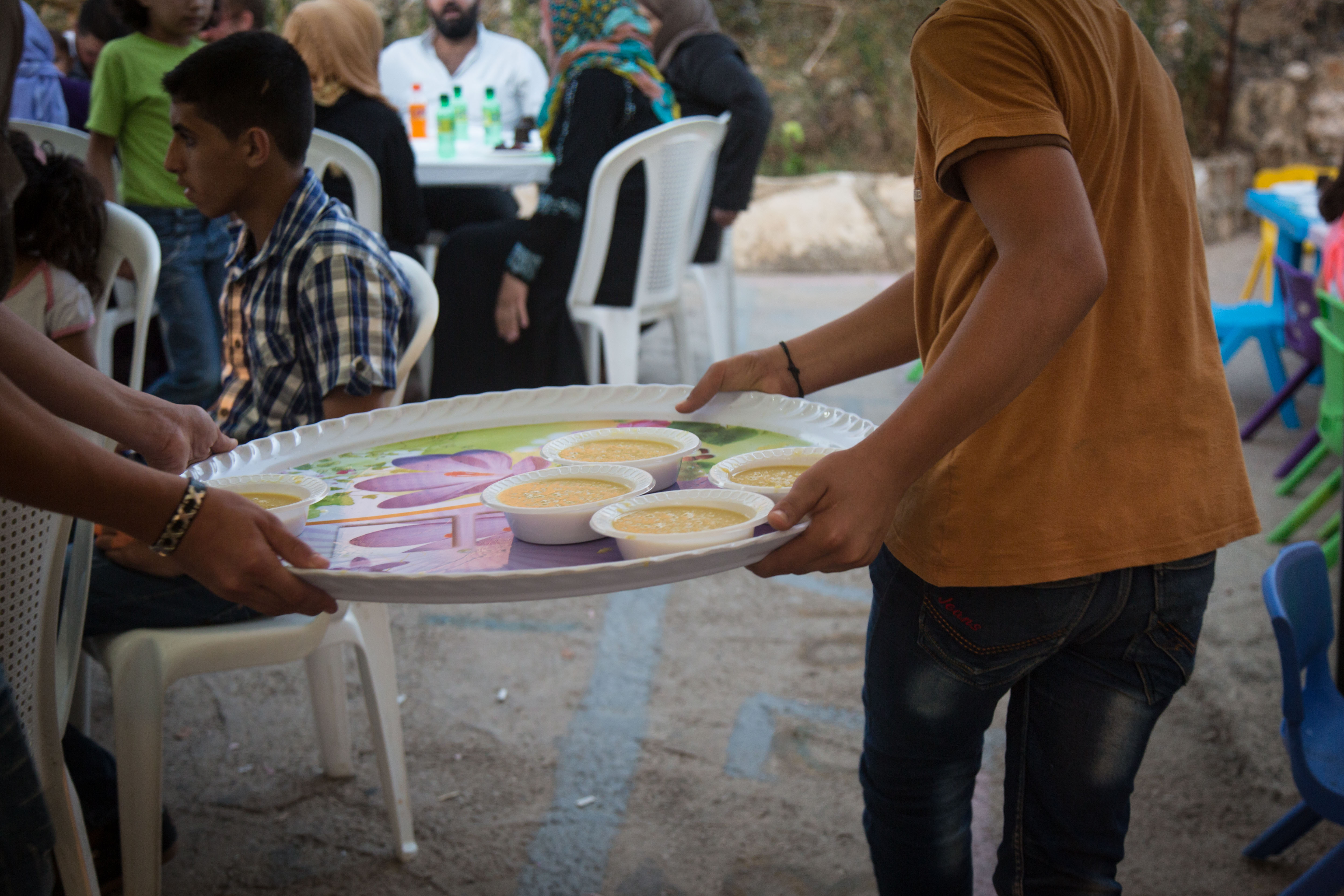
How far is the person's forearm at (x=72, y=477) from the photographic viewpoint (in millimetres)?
907

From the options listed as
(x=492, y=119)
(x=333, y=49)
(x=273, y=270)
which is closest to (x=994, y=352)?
(x=273, y=270)

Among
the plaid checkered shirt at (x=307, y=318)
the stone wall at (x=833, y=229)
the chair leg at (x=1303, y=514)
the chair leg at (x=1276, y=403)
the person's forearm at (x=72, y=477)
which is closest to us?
the person's forearm at (x=72, y=477)

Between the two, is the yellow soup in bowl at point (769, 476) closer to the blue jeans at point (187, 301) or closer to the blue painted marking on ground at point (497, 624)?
the blue painted marking on ground at point (497, 624)

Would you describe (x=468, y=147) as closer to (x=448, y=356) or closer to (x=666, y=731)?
(x=448, y=356)

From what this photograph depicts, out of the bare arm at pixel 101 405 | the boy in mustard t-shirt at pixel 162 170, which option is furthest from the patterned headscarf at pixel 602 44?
the bare arm at pixel 101 405

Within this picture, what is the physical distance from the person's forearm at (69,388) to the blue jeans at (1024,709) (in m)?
0.95

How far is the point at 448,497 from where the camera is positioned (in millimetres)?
1214

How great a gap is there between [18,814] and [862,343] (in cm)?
106

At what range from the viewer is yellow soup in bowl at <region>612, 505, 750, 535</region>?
1.04m

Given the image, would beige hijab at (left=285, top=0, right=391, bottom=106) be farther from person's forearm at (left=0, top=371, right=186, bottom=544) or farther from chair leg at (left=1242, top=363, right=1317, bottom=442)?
chair leg at (left=1242, top=363, right=1317, bottom=442)

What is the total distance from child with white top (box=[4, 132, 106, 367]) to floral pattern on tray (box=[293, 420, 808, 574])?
124 centimetres

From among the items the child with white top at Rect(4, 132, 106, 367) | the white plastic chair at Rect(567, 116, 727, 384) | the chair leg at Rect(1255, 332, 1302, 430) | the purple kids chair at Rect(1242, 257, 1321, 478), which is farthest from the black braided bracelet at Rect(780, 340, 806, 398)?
the chair leg at Rect(1255, 332, 1302, 430)

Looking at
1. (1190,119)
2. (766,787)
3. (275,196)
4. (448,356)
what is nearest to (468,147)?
(448,356)

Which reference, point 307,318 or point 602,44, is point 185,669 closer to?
point 307,318
